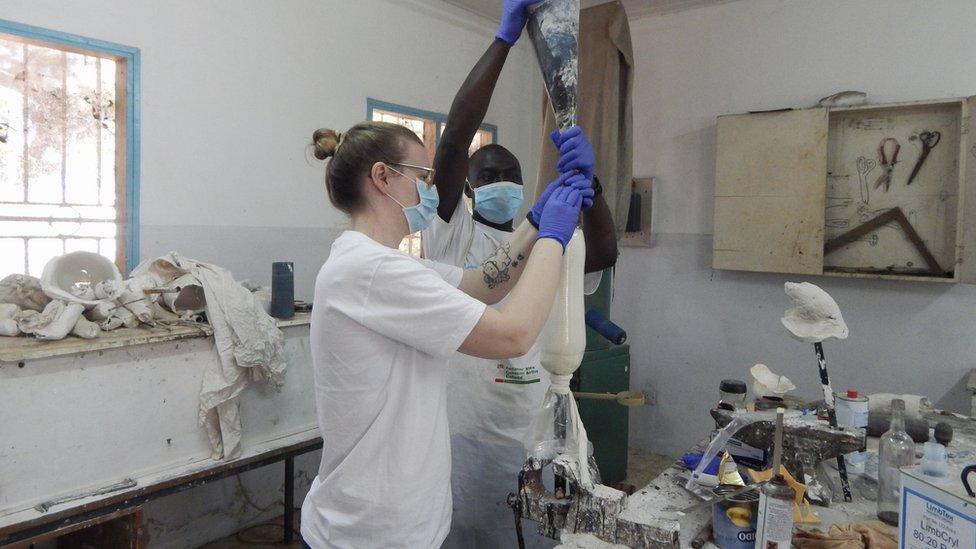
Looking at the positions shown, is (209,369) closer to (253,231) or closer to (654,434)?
(253,231)

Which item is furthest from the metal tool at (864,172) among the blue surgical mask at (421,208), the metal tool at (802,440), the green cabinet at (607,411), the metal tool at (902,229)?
the blue surgical mask at (421,208)

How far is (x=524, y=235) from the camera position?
1.62m

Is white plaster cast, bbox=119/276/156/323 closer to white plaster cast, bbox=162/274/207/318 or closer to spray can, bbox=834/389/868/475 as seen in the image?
white plaster cast, bbox=162/274/207/318

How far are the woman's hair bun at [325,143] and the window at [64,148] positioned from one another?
156 cm

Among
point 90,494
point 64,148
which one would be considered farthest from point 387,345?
point 64,148

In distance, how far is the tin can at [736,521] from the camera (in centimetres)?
134

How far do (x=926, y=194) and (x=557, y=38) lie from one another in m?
2.81

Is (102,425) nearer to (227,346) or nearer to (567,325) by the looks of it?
(227,346)

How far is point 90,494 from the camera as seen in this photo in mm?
1993

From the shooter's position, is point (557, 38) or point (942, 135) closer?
point (557, 38)

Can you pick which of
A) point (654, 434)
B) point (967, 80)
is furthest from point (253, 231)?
point (967, 80)

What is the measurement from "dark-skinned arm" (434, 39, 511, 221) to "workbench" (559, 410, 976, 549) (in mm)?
953

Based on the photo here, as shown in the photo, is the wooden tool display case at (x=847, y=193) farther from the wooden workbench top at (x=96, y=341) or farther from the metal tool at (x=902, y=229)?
the wooden workbench top at (x=96, y=341)

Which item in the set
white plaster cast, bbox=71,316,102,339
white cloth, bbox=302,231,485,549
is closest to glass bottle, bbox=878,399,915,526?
white cloth, bbox=302,231,485,549
